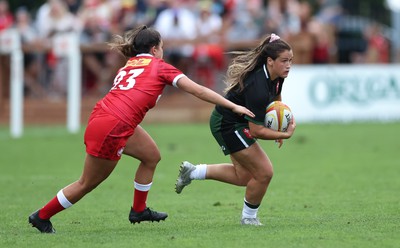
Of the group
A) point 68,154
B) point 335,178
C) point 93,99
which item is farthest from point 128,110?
point 93,99

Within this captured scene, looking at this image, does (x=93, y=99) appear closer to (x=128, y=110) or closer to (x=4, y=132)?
(x=4, y=132)

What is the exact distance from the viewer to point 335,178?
13359 millimetres

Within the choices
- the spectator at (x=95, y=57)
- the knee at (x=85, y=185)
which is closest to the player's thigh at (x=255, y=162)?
the knee at (x=85, y=185)

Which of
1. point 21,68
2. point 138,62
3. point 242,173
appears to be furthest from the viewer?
point 21,68

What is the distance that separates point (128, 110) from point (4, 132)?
45.3ft

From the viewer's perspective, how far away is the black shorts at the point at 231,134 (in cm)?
897

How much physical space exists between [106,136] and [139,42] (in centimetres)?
98

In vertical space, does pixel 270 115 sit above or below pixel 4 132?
above

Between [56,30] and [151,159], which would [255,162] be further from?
[56,30]

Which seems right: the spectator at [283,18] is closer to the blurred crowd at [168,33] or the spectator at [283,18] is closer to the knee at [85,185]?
the blurred crowd at [168,33]

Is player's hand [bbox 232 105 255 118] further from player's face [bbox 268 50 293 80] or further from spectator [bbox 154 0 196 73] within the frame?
spectator [bbox 154 0 196 73]

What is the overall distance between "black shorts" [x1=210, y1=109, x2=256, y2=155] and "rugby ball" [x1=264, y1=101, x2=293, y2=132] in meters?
0.32

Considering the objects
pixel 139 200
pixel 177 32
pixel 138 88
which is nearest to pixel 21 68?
Result: pixel 177 32

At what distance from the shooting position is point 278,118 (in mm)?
8711
